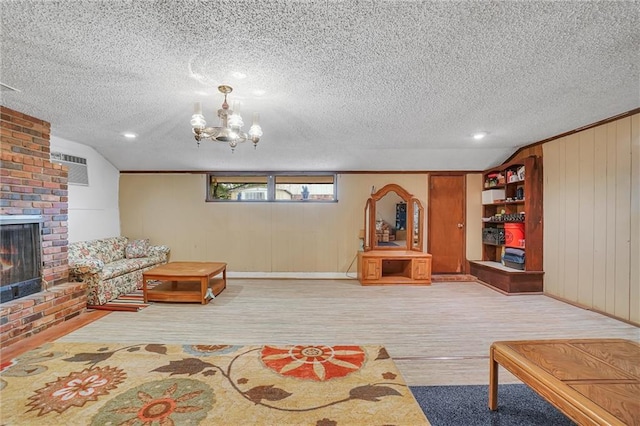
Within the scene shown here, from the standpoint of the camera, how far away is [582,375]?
1.47 metres

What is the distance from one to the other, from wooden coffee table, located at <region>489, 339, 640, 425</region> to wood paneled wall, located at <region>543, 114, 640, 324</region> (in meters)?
2.04

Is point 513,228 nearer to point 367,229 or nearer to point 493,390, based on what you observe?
point 367,229

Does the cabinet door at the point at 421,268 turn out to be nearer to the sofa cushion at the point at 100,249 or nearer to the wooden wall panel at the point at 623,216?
the wooden wall panel at the point at 623,216

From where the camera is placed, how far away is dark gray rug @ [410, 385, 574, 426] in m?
1.68

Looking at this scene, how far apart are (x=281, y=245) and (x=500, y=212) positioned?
437 cm

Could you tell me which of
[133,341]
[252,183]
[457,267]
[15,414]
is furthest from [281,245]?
[15,414]

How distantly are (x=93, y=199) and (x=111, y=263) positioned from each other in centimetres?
126

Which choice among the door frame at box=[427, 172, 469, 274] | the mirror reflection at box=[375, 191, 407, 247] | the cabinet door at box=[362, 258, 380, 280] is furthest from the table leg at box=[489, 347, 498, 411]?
the door frame at box=[427, 172, 469, 274]

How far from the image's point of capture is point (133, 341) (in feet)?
8.73

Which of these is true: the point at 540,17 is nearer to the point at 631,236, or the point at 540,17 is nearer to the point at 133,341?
the point at 631,236

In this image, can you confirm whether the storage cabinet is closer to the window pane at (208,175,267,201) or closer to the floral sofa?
the window pane at (208,175,267,201)

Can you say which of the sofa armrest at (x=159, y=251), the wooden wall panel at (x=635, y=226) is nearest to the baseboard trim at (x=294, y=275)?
the sofa armrest at (x=159, y=251)

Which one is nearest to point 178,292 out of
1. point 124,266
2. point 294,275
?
point 124,266

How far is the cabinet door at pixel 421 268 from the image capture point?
4.99 meters
